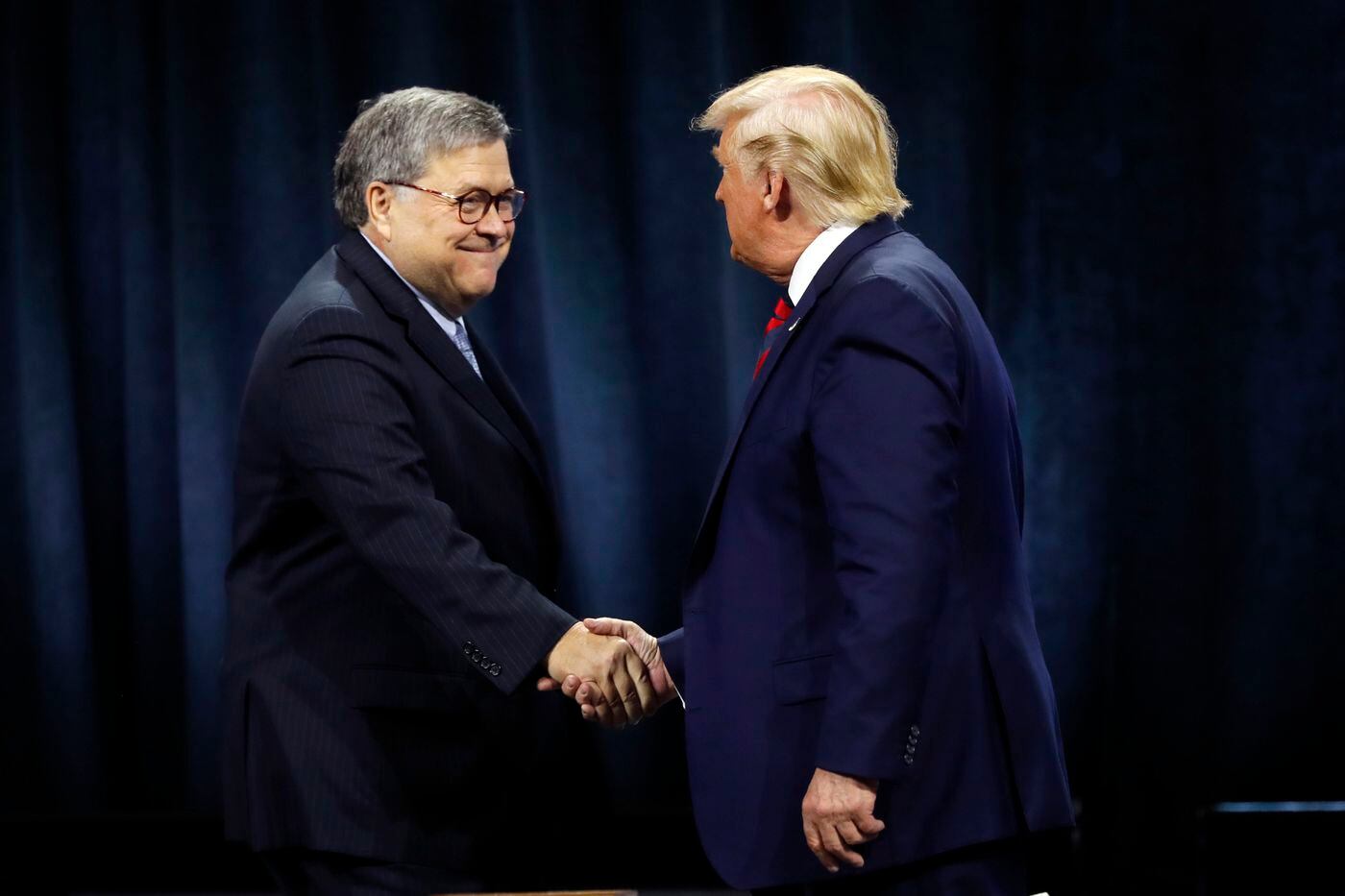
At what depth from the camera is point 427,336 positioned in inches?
79.2

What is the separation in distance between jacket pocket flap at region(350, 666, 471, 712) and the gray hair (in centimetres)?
69

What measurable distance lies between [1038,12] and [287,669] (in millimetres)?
2177

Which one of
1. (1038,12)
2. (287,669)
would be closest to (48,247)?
(287,669)

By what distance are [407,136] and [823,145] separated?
714 mm

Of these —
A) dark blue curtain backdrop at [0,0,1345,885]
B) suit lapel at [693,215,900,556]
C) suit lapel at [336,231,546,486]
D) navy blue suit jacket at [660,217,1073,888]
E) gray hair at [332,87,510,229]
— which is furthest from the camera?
dark blue curtain backdrop at [0,0,1345,885]

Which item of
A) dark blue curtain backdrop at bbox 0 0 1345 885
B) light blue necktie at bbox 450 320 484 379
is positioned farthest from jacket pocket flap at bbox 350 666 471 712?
dark blue curtain backdrop at bbox 0 0 1345 885

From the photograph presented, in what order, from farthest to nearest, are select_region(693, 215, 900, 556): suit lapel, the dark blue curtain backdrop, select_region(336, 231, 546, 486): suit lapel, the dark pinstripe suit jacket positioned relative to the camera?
the dark blue curtain backdrop → select_region(336, 231, 546, 486): suit lapel → the dark pinstripe suit jacket → select_region(693, 215, 900, 556): suit lapel

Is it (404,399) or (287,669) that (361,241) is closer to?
(404,399)

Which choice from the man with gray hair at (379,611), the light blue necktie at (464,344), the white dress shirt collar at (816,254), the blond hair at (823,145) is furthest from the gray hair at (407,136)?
the white dress shirt collar at (816,254)

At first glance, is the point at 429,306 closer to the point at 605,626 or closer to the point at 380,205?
the point at 380,205

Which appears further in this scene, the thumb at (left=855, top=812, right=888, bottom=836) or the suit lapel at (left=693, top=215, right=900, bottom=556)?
the suit lapel at (left=693, top=215, right=900, bottom=556)

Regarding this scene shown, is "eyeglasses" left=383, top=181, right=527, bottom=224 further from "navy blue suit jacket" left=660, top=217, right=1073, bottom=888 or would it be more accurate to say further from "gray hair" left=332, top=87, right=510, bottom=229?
"navy blue suit jacket" left=660, top=217, right=1073, bottom=888

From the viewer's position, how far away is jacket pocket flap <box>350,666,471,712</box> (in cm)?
192

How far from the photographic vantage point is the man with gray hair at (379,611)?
1.90m
